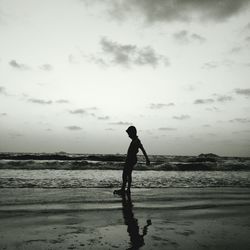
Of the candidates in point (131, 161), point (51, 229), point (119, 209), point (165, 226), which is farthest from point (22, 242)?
point (131, 161)

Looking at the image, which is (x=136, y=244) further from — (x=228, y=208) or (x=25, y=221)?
(x=228, y=208)

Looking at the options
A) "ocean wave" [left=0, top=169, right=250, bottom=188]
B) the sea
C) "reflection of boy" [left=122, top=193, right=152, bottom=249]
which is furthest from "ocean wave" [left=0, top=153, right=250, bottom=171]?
"reflection of boy" [left=122, top=193, right=152, bottom=249]

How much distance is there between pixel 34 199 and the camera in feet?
25.0

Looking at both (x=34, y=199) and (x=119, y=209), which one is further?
(x=34, y=199)

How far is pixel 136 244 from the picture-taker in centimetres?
381

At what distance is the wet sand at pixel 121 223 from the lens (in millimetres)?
3891

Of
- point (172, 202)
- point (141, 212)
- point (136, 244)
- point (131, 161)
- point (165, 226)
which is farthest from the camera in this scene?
point (131, 161)

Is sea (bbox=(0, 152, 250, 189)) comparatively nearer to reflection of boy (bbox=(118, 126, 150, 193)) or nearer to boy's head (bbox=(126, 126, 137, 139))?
reflection of boy (bbox=(118, 126, 150, 193))

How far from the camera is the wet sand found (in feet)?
12.8

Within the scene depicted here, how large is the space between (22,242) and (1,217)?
1861 mm

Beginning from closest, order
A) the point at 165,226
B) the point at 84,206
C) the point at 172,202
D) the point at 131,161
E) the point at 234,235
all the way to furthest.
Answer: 1. the point at 234,235
2. the point at 165,226
3. the point at 84,206
4. the point at 172,202
5. the point at 131,161

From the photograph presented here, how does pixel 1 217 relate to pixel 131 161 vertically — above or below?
below

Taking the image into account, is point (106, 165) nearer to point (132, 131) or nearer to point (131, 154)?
point (131, 154)

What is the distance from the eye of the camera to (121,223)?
5.05m
